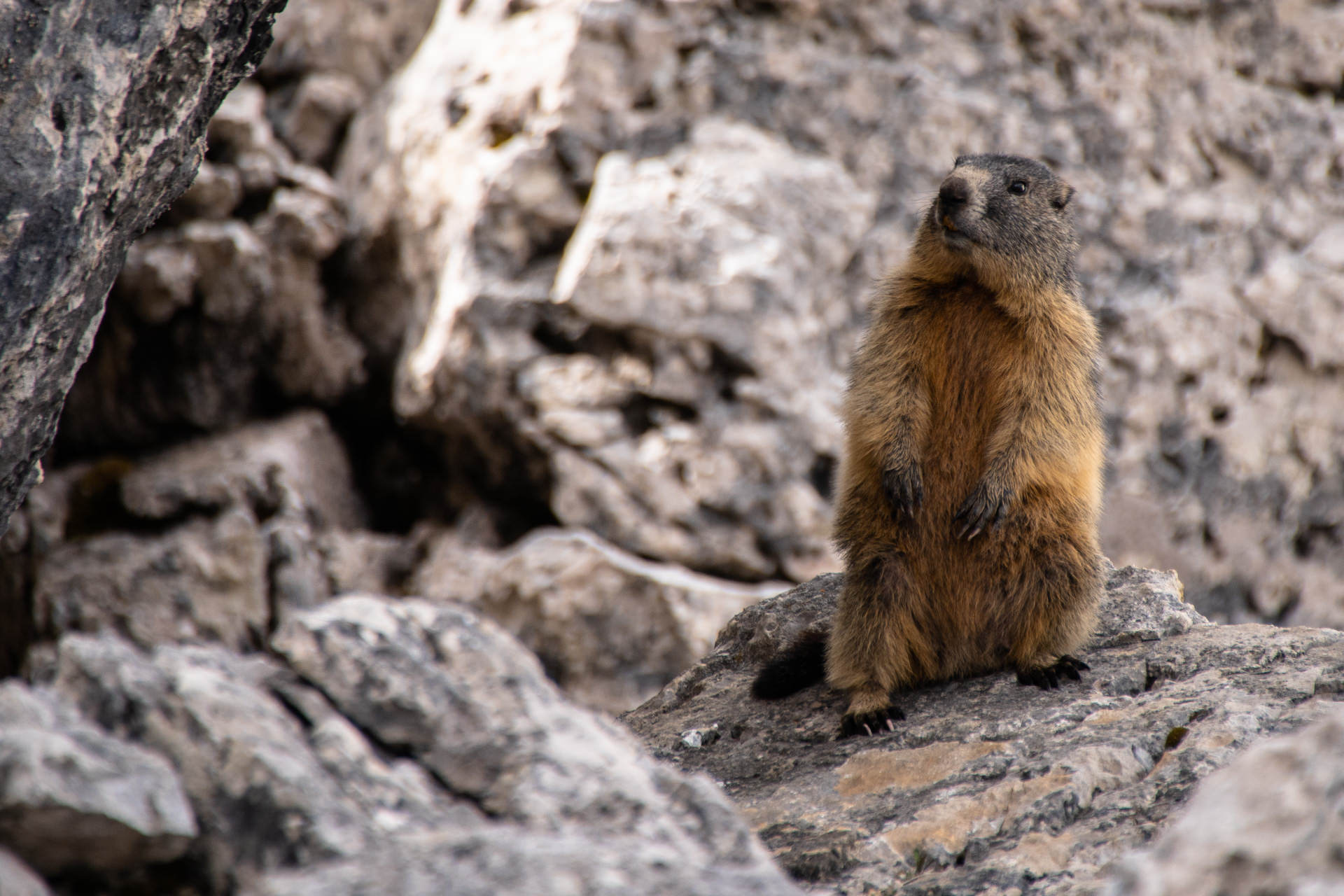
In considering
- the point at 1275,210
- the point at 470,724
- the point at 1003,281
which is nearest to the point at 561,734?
the point at 470,724

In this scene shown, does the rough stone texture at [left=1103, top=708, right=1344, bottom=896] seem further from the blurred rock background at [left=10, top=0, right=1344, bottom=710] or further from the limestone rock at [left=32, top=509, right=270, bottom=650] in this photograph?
the limestone rock at [left=32, top=509, right=270, bottom=650]

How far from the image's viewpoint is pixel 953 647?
5.26 meters

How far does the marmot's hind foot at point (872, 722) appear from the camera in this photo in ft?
16.1

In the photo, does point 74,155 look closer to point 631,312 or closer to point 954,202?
point 954,202

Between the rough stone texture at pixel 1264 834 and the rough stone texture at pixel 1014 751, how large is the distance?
4.10 ft

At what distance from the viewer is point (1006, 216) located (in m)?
5.68

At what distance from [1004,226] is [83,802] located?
186 inches

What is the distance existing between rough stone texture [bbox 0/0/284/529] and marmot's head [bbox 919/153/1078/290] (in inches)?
128

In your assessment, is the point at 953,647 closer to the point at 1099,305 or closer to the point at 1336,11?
the point at 1099,305

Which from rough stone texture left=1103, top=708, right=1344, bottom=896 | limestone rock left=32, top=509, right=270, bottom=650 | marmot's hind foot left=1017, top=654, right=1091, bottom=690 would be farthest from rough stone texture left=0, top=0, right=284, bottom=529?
limestone rock left=32, top=509, right=270, bottom=650

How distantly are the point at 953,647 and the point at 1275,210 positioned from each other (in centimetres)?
692

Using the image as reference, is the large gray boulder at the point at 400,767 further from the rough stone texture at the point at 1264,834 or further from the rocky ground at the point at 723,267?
the rocky ground at the point at 723,267

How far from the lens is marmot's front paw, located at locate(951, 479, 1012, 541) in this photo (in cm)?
523

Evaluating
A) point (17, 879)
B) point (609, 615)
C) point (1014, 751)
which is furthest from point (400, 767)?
point (609, 615)
